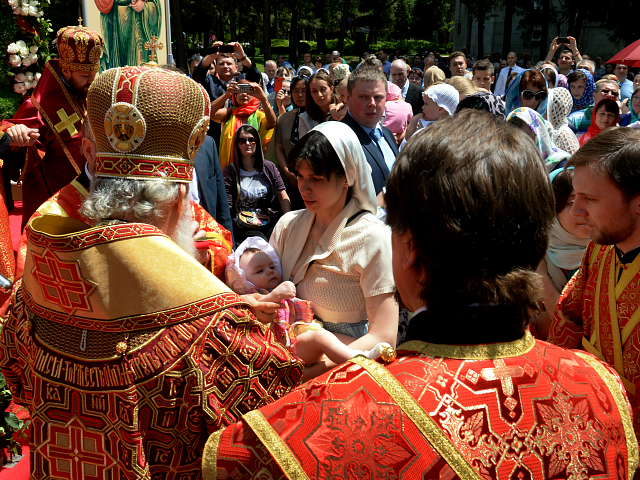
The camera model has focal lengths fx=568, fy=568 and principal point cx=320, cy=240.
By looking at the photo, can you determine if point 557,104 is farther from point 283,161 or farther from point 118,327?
point 118,327

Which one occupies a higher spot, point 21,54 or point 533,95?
point 21,54

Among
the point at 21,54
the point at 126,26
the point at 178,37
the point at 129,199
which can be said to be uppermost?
the point at 178,37

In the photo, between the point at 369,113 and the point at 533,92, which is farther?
the point at 533,92

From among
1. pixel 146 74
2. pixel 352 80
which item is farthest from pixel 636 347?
pixel 352 80

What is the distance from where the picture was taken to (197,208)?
3.10 m

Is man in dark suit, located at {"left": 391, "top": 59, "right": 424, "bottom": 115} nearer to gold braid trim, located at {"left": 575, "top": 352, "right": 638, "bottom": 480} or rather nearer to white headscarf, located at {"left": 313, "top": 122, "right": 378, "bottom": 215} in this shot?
white headscarf, located at {"left": 313, "top": 122, "right": 378, "bottom": 215}

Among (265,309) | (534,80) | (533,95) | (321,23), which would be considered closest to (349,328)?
(265,309)

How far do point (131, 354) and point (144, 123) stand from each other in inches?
30.0

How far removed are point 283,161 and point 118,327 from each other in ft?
19.1

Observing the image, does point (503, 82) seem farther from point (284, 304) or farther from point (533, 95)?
point (284, 304)

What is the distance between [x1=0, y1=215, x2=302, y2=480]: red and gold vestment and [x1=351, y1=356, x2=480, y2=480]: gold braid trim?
0.56 m

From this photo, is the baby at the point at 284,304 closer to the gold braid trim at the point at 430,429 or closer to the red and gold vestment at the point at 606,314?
the gold braid trim at the point at 430,429

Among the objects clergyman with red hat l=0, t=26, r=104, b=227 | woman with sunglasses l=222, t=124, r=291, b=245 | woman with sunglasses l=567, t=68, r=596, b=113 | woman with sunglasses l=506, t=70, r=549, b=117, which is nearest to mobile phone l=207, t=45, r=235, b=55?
woman with sunglasses l=222, t=124, r=291, b=245

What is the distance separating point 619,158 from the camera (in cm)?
205
